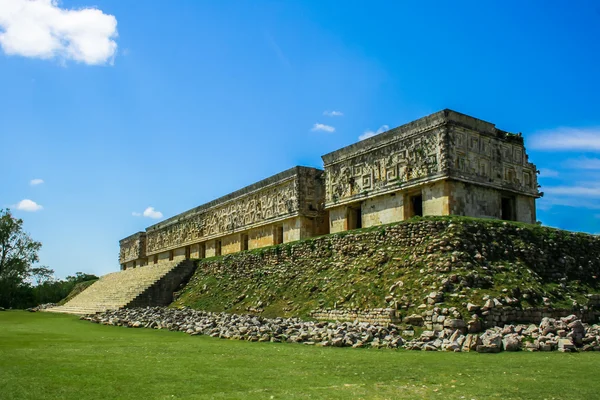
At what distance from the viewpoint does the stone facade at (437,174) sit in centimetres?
1691

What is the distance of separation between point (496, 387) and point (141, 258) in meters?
39.9

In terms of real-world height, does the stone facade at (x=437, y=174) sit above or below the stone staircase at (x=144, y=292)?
above

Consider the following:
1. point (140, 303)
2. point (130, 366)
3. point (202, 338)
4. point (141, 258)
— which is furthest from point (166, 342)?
point (141, 258)

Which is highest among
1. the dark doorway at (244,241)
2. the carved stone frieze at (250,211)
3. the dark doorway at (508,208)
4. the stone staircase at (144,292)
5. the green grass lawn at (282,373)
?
the carved stone frieze at (250,211)

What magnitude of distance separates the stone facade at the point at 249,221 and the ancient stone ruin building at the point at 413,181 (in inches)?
2.0

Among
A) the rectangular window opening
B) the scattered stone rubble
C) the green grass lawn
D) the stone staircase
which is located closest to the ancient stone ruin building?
the rectangular window opening

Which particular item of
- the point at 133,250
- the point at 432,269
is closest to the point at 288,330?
the point at 432,269

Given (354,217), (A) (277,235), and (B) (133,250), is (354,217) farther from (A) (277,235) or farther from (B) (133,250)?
(B) (133,250)

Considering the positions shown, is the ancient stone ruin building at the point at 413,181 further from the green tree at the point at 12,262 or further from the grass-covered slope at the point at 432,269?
the green tree at the point at 12,262

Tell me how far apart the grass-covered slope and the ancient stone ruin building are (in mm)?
2321

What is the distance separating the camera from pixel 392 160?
1856 centimetres

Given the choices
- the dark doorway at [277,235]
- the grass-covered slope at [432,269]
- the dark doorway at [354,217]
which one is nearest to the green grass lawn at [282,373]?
the grass-covered slope at [432,269]

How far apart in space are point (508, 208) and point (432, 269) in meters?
7.42

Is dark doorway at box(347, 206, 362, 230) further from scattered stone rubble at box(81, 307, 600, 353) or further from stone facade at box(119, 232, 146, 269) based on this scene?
stone facade at box(119, 232, 146, 269)
